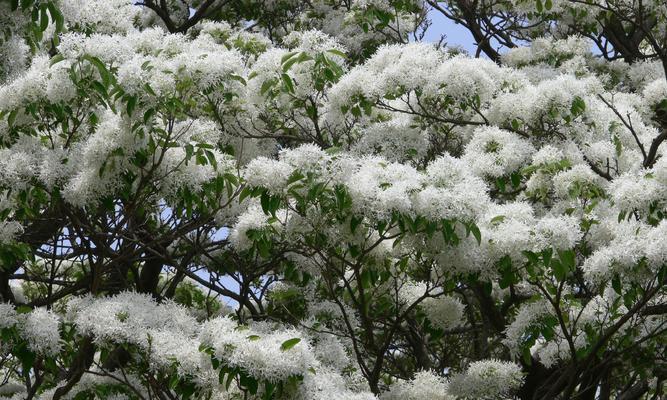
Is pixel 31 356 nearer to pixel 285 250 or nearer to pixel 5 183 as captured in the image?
pixel 5 183

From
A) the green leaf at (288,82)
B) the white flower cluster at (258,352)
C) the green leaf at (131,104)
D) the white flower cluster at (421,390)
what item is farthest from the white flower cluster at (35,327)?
the green leaf at (288,82)

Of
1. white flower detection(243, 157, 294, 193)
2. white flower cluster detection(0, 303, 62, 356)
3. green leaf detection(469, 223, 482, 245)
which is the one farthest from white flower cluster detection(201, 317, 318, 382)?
green leaf detection(469, 223, 482, 245)

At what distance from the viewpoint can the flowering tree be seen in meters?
5.79

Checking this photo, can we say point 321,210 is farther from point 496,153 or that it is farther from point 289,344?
point 496,153

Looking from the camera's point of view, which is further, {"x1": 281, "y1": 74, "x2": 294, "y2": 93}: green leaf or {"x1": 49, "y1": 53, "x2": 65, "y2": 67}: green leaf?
{"x1": 281, "y1": 74, "x2": 294, "y2": 93}: green leaf

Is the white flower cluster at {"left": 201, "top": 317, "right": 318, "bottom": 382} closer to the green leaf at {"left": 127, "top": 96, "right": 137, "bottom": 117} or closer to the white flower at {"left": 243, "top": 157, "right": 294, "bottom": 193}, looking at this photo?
the white flower at {"left": 243, "top": 157, "right": 294, "bottom": 193}

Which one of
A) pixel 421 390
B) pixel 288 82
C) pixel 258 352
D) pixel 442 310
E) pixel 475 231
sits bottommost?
pixel 258 352

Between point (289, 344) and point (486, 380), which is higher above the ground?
point (486, 380)

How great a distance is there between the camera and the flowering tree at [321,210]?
579cm

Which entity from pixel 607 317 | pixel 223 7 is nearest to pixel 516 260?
pixel 607 317

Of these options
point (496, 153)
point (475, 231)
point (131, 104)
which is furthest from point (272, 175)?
point (496, 153)

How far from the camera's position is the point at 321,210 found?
5.95 meters

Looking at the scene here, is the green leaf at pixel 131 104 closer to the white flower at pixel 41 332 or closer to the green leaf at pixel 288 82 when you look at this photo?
the white flower at pixel 41 332

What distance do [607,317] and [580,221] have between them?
776 millimetres
